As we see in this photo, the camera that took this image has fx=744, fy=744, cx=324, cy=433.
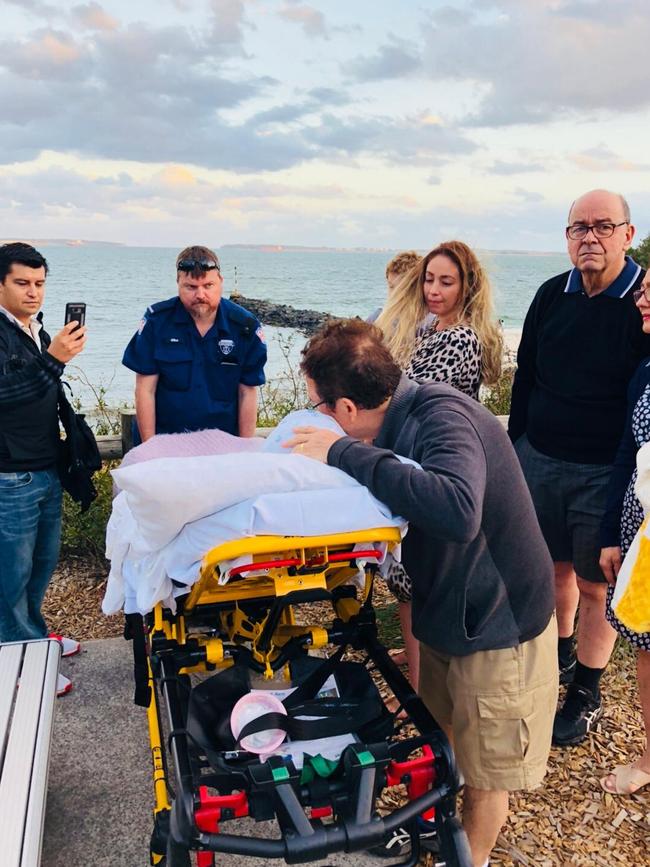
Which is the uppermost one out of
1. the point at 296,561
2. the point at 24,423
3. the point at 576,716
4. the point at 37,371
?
the point at 37,371

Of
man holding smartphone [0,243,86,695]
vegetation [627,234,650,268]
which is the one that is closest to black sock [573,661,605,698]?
man holding smartphone [0,243,86,695]

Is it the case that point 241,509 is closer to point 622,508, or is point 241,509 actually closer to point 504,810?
point 504,810

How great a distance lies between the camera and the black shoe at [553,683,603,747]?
3285 mm

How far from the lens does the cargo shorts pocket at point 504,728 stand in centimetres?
222

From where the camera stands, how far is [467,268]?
3.39 metres

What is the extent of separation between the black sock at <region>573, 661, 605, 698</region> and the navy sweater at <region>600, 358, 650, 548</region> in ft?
2.35

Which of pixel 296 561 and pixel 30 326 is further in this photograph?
pixel 30 326

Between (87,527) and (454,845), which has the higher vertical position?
(454,845)

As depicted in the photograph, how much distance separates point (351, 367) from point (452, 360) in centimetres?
123

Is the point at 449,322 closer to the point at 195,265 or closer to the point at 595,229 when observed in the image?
the point at 595,229

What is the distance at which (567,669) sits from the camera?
3.70m

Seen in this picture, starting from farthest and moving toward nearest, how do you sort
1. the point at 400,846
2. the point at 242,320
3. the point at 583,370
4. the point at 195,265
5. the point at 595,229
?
the point at 242,320
the point at 195,265
the point at 583,370
the point at 595,229
the point at 400,846

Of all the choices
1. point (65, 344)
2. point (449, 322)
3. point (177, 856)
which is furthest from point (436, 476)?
point (65, 344)

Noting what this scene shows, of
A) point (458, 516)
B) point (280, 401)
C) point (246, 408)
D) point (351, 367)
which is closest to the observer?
point (458, 516)
